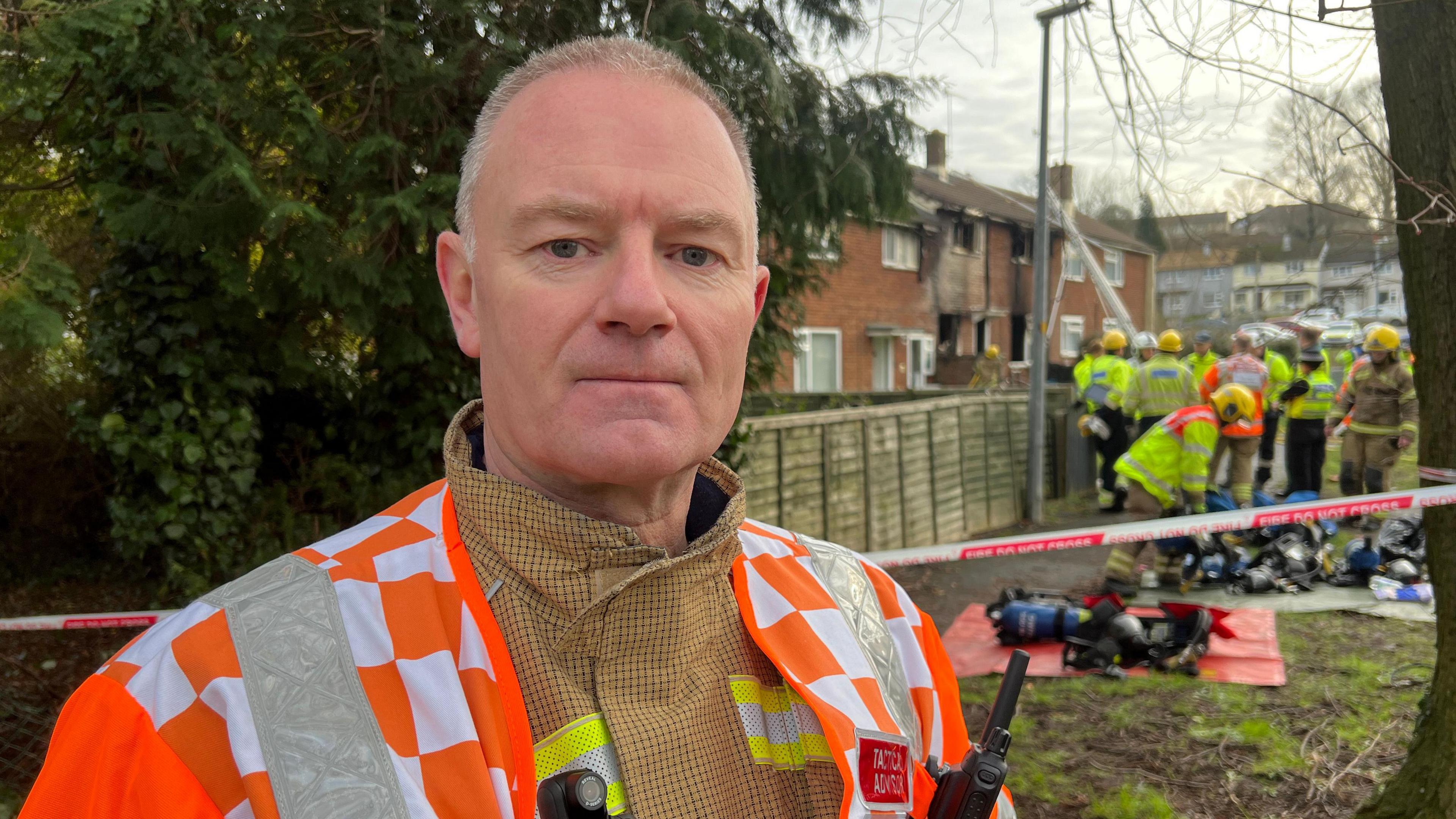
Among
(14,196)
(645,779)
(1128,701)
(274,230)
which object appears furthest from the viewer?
(1128,701)

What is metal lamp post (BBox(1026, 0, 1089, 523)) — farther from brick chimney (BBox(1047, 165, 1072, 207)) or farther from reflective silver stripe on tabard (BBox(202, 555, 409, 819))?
reflective silver stripe on tabard (BBox(202, 555, 409, 819))

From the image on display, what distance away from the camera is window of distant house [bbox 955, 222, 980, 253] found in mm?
28625

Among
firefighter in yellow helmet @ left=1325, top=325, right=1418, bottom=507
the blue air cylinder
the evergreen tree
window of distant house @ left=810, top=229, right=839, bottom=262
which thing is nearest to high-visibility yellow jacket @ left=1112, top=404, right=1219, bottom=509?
the blue air cylinder

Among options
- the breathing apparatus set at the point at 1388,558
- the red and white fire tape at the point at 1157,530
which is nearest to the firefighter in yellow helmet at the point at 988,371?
the breathing apparatus set at the point at 1388,558

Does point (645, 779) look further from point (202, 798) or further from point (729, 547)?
point (202, 798)

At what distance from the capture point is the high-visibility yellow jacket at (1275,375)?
40.3ft

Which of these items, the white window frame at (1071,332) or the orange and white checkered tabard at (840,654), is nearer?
the orange and white checkered tabard at (840,654)

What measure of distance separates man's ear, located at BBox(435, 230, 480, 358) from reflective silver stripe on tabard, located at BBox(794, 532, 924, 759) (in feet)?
2.41

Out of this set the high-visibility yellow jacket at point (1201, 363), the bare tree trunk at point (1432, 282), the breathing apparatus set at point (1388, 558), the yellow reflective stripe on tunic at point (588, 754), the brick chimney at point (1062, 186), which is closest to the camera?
the yellow reflective stripe on tunic at point (588, 754)

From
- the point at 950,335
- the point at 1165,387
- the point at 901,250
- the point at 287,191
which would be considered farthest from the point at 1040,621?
the point at 950,335

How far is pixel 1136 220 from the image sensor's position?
4348 mm

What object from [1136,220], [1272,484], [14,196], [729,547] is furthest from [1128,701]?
[1272,484]

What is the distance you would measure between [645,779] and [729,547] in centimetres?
40

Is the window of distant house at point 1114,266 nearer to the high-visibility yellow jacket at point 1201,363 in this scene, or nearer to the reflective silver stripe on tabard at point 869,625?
the high-visibility yellow jacket at point 1201,363
